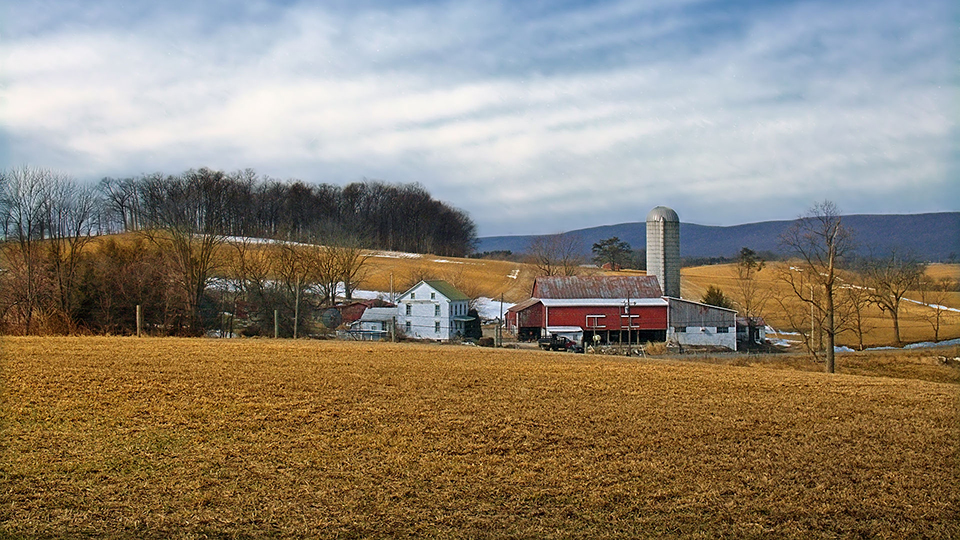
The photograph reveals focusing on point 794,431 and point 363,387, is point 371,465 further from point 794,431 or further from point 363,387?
point 794,431

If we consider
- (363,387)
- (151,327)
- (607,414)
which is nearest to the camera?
(607,414)

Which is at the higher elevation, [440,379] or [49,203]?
[49,203]

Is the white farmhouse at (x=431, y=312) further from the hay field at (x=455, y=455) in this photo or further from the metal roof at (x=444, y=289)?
the hay field at (x=455, y=455)

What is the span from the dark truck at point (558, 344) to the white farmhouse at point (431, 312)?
10.1 metres

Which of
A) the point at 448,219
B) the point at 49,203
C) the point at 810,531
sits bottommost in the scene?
the point at 810,531

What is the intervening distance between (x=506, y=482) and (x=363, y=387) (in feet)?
21.4

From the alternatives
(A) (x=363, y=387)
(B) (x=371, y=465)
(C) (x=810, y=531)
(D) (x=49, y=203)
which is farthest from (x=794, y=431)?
(D) (x=49, y=203)

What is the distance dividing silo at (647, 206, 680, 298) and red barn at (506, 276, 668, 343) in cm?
503

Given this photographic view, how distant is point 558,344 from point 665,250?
20.3 m

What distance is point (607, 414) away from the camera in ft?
42.5

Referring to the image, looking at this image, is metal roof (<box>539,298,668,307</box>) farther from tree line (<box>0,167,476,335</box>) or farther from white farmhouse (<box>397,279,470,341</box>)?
tree line (<box>0,167,476,335</box>)

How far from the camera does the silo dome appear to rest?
2478 inches

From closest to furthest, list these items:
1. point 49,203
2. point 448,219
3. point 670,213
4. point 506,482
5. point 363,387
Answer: point 506,482
point 363,387
point 49,203
point 670,213
point 448,219

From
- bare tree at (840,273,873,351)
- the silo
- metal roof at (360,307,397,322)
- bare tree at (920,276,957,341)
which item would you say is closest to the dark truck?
metal roof at (360,307,397,322)
